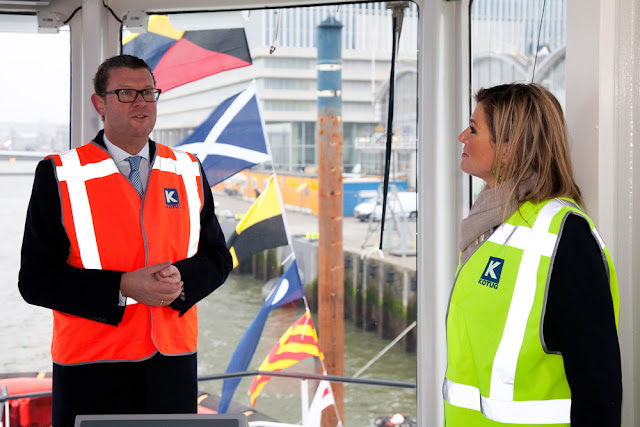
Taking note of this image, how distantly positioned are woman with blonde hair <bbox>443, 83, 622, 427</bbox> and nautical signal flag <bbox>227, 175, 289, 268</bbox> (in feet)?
5.39

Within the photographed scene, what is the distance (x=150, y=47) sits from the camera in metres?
2.60

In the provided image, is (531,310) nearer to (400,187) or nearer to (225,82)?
(400,187)

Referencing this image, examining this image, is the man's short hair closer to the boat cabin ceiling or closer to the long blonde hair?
the boat cabin ceiling

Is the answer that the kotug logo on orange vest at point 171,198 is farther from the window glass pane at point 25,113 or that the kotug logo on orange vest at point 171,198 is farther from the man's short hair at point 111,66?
the window glass pane at point 25,113

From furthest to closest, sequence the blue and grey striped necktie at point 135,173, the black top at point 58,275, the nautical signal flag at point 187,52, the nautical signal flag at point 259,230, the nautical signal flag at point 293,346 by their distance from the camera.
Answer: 1. the nautical signal flag at point 293,346
2. the nautical signal flag at point 259,230
3. the nautical signal flag at point 187,52
4. the blue and grey striped necktie at point 135,173
5. the black top at point 58,275

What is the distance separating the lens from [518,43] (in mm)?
2205

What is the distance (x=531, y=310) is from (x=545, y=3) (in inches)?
45.1

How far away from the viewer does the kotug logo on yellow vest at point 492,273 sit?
4.15 ft

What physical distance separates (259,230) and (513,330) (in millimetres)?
1855

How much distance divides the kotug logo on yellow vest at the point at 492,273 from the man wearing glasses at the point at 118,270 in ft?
2.56

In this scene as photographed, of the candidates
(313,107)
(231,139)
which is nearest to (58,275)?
(231,139)

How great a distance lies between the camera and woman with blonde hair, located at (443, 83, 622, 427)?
1119mm

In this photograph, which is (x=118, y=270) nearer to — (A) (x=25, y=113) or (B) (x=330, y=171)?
(A) (x=25, y=113)

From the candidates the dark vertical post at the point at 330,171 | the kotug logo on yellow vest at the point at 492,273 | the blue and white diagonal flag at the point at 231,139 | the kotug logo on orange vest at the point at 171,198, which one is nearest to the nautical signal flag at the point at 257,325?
the dark vertical post at the point at 330,171
